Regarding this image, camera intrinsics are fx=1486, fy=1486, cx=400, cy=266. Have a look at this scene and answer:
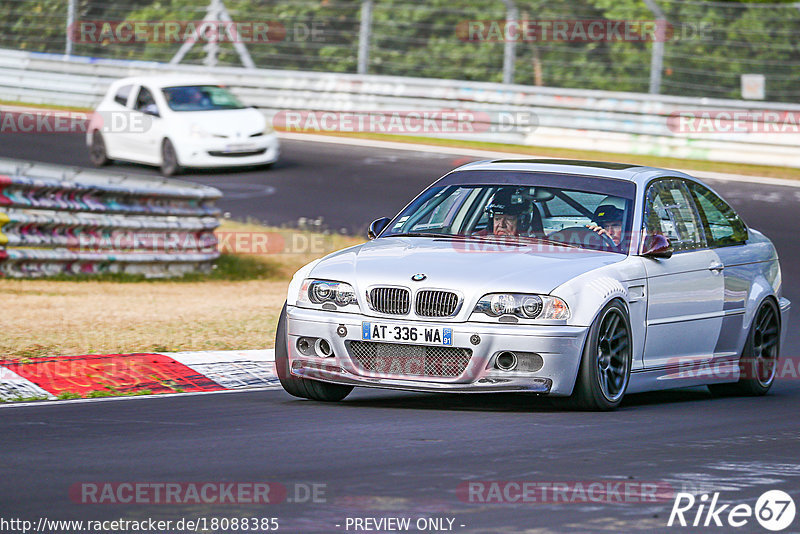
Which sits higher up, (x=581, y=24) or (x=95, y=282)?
(x=581, y=24)

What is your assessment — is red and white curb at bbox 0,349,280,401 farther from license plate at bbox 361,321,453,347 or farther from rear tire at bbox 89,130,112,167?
rear tire at bbox 89,130,112,167

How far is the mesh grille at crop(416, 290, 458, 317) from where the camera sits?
26.5 feet

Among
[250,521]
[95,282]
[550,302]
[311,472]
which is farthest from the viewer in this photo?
[95,282]

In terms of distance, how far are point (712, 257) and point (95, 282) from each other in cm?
786

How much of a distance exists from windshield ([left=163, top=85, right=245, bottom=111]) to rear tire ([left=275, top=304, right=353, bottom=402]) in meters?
15.7

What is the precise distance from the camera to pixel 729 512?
225 inches

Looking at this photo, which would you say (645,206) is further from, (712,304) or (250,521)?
(250,521)

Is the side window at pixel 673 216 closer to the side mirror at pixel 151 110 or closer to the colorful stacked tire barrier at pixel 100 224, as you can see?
the colorful stacked tire barrier at pixel 100 224

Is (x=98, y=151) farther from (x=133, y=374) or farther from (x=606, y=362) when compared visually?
(x=606, y=362)

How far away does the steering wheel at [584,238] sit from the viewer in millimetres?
8961

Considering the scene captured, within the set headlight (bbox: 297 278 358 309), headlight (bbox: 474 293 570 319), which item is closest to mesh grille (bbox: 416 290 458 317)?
headlight (bbox: 474 293 570 319)

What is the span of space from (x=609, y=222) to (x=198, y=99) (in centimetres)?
1604

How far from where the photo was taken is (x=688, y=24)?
24.4 metres

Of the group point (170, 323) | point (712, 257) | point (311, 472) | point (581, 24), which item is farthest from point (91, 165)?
point (311, 472)
